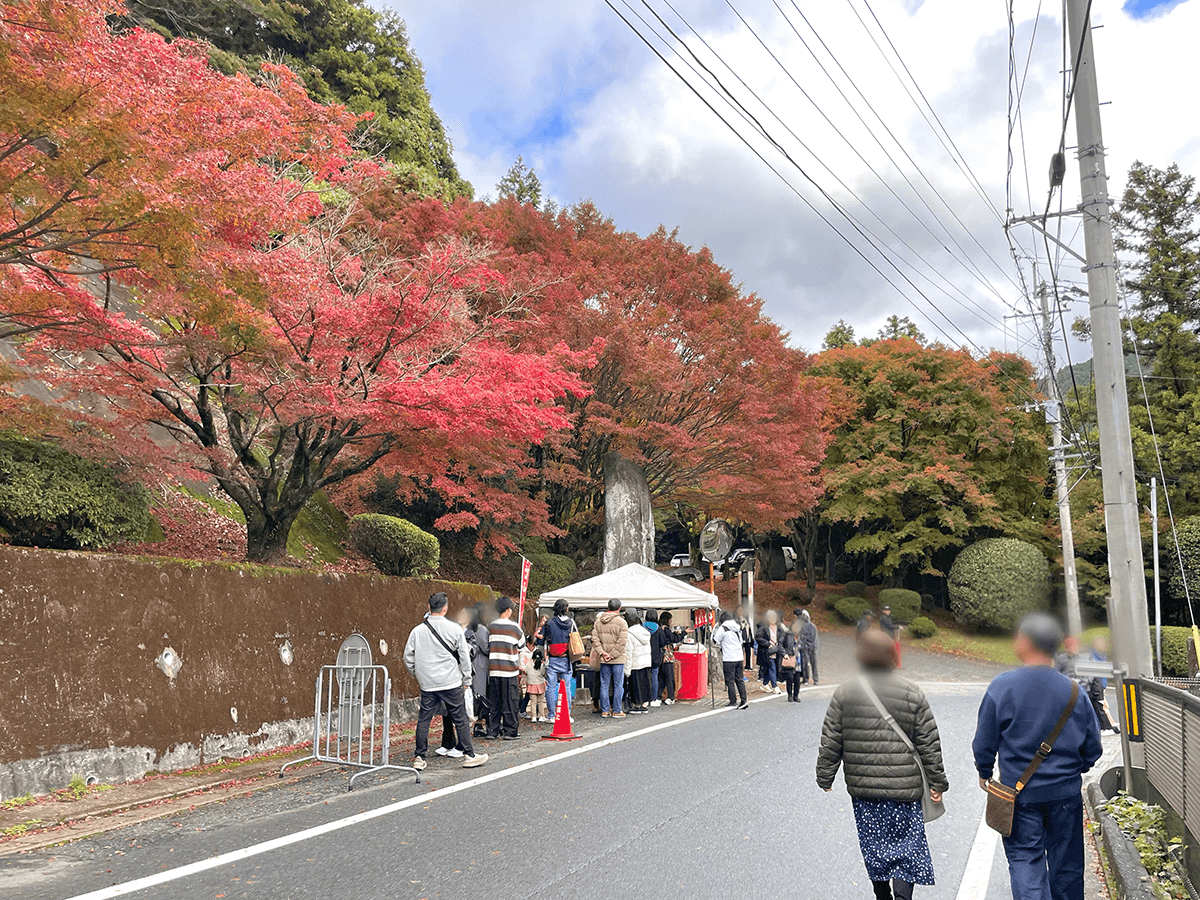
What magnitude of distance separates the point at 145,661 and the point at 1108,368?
9815mm

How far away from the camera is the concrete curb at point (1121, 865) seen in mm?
4459

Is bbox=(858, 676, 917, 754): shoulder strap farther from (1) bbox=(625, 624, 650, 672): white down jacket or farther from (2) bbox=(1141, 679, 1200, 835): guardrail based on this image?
(1) bbox=(625, 624, 650, 672): white down jacket

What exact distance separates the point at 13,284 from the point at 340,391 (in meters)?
3.55

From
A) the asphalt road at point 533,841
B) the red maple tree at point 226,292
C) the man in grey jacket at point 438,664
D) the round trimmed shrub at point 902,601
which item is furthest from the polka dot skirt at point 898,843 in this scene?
the round trimmed shrub at point 902,601

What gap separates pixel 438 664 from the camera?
8.52 metres

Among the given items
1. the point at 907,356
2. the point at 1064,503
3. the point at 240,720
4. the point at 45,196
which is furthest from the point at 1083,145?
the point at 907,356

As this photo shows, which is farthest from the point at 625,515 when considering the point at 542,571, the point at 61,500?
the point at 61,500

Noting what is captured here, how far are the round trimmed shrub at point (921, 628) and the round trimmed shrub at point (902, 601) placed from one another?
89 centimetres

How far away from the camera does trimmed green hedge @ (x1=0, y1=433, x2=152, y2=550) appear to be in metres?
8.70

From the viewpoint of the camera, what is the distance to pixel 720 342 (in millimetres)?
20062

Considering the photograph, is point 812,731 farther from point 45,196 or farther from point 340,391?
point 45,196

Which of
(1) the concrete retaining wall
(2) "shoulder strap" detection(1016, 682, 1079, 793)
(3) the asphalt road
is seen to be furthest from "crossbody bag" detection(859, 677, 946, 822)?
(1) the concrete retaining wall

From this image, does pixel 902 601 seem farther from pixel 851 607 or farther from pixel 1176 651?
pixel 1176 651

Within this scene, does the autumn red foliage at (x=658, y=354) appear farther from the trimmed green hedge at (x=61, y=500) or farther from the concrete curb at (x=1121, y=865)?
the concrete curb at (x=1121, y=865)
